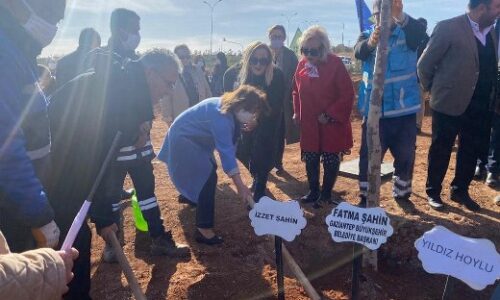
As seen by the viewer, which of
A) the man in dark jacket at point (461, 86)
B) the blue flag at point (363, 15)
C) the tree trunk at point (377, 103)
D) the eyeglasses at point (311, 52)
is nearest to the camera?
the tree trunk at point (377, 103)

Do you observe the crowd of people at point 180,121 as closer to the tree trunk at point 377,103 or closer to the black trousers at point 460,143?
the black trousers at point 460,143

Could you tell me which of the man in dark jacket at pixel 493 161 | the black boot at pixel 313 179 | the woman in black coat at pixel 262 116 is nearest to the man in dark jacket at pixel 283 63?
the woman in black coat at pixel 262 116

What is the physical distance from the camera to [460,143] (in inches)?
159

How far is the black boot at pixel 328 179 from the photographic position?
163 inches

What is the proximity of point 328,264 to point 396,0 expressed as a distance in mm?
2216

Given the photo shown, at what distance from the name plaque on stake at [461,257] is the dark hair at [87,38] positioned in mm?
3959

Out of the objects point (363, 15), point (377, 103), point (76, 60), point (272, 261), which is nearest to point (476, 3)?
point (377, 103)

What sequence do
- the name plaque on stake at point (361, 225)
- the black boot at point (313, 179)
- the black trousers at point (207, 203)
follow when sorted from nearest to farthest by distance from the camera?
the name plaque on stake at point (361, 225) < the black trousers at point (207, 203) < the black boot at point (313, 179)

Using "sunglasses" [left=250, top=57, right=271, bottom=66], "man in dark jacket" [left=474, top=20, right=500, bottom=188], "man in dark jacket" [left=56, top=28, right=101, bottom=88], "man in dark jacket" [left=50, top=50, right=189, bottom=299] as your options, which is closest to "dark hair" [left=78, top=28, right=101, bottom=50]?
"man in dark jacket" [left=56, top=28, right=101, bottom=88]

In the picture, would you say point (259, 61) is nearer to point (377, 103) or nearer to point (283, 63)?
point (283, 63)

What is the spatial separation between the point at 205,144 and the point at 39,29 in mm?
1813

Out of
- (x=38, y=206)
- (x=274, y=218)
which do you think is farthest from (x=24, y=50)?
(x=274, y=218)

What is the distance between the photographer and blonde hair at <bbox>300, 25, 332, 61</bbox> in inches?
152

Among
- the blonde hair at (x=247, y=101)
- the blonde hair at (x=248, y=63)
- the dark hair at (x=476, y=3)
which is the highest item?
the dark hair at (x=476, y=3)
